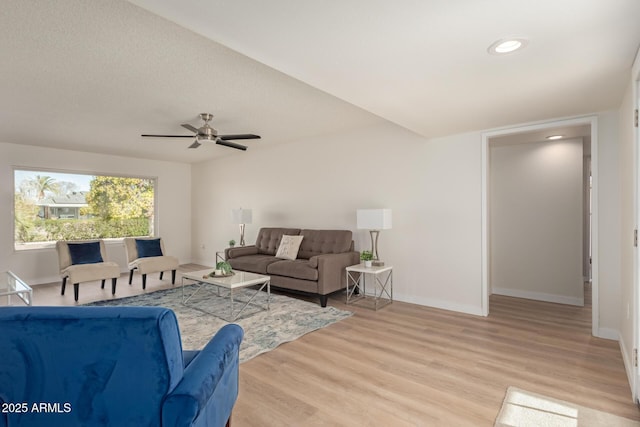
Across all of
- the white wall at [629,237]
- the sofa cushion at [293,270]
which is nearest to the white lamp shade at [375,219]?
the sofa cushion at [293,270]

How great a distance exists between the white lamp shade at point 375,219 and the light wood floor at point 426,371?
1.13 meters

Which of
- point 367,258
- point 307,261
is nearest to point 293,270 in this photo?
point 307,261

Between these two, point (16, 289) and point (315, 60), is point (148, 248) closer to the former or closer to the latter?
point (16, 289)

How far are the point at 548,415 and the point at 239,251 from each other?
4.44 meters

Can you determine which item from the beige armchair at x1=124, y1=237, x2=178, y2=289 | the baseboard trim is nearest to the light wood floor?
the baseboard trim

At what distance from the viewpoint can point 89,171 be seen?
21.0ft

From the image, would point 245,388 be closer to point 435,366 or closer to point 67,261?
point 435,366

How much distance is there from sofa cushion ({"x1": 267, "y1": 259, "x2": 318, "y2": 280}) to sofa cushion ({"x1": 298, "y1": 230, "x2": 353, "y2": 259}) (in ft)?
1.86

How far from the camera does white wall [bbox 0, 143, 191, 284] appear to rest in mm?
5480

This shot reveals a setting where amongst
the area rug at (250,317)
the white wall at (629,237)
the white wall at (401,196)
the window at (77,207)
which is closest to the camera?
the white wall at (629,237)

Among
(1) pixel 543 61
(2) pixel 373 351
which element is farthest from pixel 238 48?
(2) pixel 373 351

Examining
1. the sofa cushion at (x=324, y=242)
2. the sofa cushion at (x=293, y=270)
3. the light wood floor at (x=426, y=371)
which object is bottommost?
the light wood floor at (x=426, y=371)

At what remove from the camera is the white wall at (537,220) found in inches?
171

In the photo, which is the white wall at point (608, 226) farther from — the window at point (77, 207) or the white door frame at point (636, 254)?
the window at point (77, 207)
